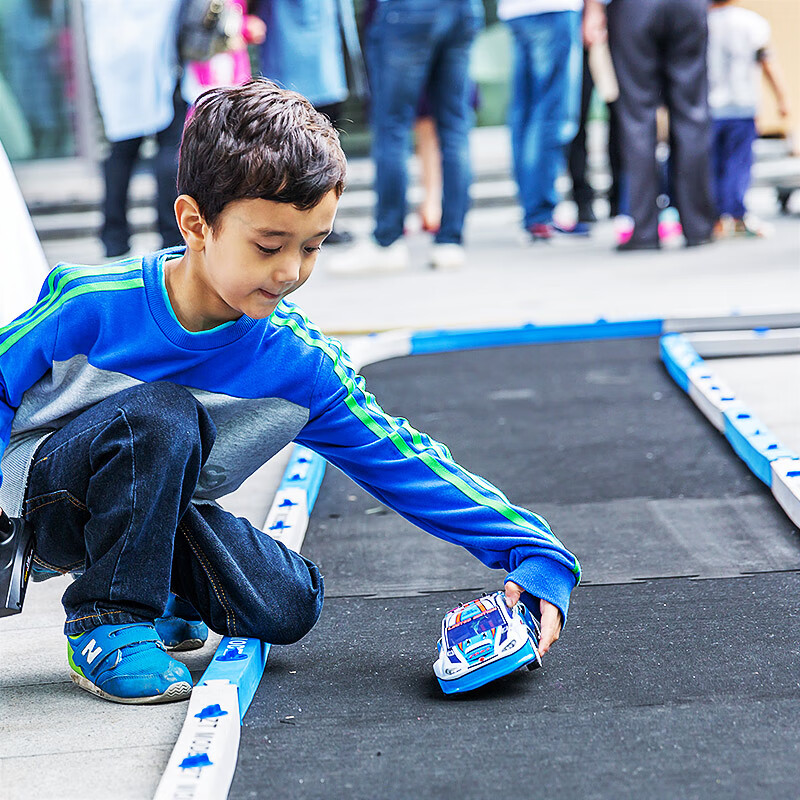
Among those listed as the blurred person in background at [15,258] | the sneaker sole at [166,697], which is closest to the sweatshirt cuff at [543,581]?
the sneaker sole at [166,697]

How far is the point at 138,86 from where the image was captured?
17.4 ft

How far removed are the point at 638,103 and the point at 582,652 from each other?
454 centimetres

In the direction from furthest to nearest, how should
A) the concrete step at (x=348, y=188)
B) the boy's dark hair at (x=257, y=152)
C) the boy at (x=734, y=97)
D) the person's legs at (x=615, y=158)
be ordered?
the concrete step at (x=348, y=188), the person's legs at (x=615, y=158), the boy at (x=734, y=97), the boy's dark hair at (x=257, y=152)

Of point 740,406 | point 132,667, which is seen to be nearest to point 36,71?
point 740,406

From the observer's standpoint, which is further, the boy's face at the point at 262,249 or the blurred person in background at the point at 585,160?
the blurred person in background at the point at 585,160

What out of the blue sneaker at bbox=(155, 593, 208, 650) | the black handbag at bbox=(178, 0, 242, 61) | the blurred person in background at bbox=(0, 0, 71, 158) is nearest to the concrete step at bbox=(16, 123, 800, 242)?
the blurred person in background at bbox=(0, 0, 71, 158)

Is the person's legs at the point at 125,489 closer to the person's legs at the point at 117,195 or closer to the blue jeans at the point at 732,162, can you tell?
the person's legs at the point at 117,195

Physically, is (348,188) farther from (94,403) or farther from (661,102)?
(94,403)

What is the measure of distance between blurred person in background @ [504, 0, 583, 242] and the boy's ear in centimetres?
456

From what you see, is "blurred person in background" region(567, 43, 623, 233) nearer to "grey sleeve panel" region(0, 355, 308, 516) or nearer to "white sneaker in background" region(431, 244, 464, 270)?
"white sneaker in background" region(431, 244, 464, 270)

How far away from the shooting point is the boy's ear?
5.28 ft

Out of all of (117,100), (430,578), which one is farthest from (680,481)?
(117,100)

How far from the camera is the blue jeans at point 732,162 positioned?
637cm

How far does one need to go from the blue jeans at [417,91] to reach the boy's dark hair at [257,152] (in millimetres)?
3758
